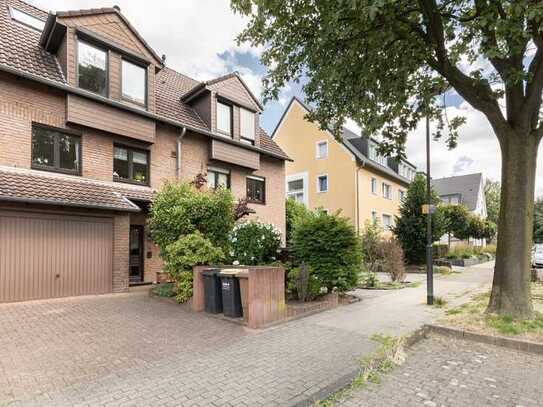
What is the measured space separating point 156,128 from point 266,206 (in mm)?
6686

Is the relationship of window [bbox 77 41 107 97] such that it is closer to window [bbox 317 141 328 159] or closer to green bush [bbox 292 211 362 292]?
green bush [bbox 292 211 362 292]

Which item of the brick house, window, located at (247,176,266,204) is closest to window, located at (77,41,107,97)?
the brick house

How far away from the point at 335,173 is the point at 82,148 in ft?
58.8

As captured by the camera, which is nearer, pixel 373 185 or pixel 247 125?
pixel 247 125

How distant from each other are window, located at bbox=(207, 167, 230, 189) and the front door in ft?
11.3

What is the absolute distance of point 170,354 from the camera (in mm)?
5359

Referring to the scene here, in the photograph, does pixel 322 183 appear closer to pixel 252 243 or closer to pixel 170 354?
pixel 252 243

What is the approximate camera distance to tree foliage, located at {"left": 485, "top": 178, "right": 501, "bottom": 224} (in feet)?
199

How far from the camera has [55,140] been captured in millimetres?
10281

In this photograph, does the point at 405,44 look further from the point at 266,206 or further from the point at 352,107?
the point at 266,206

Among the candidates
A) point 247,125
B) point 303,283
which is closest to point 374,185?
point 247,125

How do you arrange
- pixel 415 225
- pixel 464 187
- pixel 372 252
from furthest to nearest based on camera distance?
pixel 464 187, pixel 415 225, pixel 372 252

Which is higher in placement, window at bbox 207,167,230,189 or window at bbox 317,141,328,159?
window at bbox 317,141,328,159

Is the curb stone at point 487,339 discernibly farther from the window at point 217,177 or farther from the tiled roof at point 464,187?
the tiled roof at point 464,187
